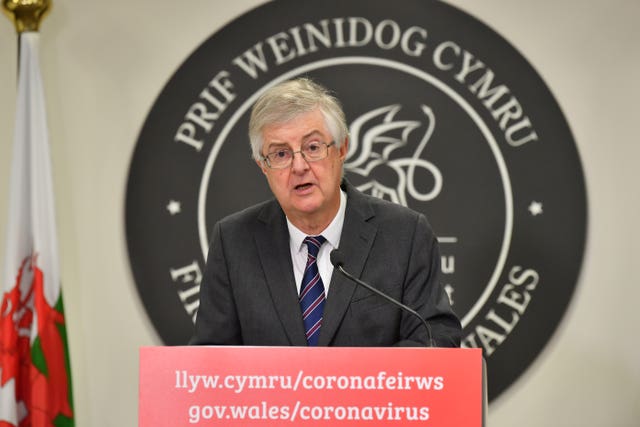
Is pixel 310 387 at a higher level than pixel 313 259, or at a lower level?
Result: lower

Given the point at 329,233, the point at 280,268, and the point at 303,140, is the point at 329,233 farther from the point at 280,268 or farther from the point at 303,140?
the point at 303,140

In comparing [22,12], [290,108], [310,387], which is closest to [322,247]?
[290,108]

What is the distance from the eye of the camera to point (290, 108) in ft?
7.29

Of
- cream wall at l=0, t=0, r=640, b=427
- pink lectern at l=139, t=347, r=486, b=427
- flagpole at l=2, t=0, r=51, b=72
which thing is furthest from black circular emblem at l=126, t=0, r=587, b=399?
pink lectern at l=139, t=347, r=486, b=427

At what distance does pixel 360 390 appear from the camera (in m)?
1.62

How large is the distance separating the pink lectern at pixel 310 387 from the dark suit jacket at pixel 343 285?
1.58 feet

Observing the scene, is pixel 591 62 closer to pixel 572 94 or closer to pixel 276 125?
pixel 572 94

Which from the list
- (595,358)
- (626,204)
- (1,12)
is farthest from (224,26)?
(595,358)

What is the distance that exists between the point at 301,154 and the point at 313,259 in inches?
11.5

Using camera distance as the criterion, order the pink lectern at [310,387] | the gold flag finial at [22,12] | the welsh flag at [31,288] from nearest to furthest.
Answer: the pink lectern at [310,387]
the welsh flag at [31,288]
the gold flag finial at [22,12]

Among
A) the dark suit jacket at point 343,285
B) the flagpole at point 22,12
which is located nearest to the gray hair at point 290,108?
the dark suit jacket at point 343,285

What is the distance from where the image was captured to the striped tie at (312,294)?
7.25 ft

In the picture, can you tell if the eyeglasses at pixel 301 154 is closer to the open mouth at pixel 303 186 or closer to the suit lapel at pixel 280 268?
the open mouth at pixel 303 186

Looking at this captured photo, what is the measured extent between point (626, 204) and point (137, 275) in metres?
2.09
